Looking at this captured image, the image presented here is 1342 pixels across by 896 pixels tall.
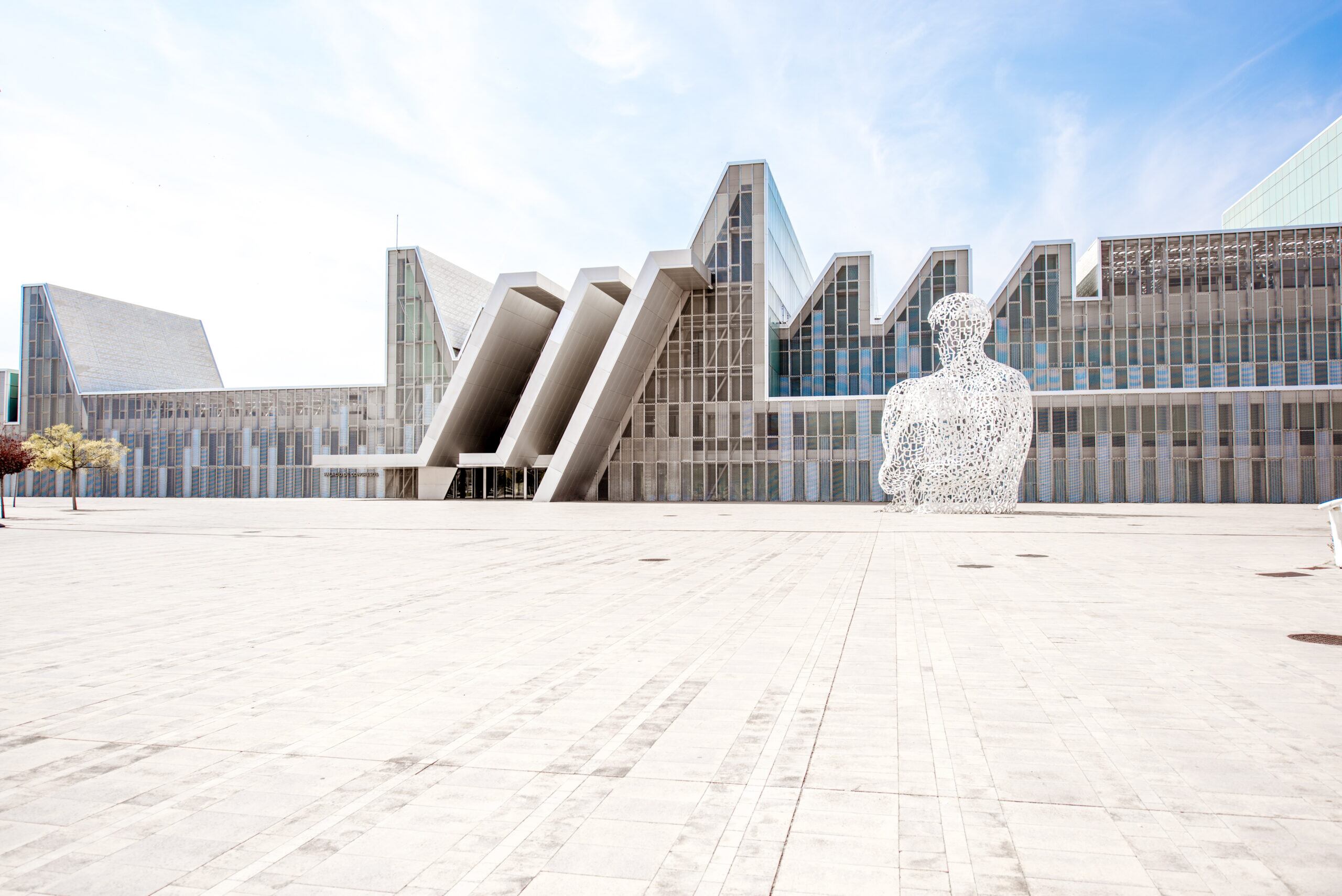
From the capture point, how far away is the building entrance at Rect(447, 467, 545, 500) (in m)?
53.3

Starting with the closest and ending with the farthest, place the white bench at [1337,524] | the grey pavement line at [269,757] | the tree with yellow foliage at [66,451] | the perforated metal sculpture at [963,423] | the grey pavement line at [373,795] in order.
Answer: the grey pavement line at [373,795] < the grey pavement line at [269,757] < the white bench at [1337,524] < the perforated metal sculpture at [963,423] < the tree with yellow foliage at [66,451]

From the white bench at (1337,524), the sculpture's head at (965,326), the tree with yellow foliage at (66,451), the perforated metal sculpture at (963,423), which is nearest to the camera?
the white bench at (1337,524)

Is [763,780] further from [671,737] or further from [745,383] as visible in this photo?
[745,383]

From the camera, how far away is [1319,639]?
8.59 metres

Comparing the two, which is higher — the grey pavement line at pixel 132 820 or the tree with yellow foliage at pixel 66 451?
the tree with yellow foliage at pixel 66 451

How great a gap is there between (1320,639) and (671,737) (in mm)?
6996

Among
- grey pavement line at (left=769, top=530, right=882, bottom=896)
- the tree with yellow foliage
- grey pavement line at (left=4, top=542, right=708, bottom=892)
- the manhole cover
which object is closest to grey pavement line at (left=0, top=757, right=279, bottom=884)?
grey pavement line at (left=4, top=542, right=708, bottom=892)

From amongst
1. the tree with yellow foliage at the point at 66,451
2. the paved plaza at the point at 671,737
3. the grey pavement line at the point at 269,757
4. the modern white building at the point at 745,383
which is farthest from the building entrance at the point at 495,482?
the grey pavement line at the point at 269,757

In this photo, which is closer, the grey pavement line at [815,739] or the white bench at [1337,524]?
the grey pavement line at [815,739]

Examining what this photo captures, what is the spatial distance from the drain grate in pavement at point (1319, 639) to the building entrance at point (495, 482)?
153ft

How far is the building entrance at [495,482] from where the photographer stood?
53.3 metres

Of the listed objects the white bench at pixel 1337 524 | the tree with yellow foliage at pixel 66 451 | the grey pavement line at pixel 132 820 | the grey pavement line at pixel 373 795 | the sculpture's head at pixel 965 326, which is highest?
the sculpture's head at pixel 965 326

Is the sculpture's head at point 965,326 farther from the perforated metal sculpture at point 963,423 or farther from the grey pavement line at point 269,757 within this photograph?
the grey pavement line at point 269,757

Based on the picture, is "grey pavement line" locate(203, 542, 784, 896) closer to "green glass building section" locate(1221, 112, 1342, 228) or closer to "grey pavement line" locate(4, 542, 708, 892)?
"grey pavement line" locate(4, 542, 708, 892)
